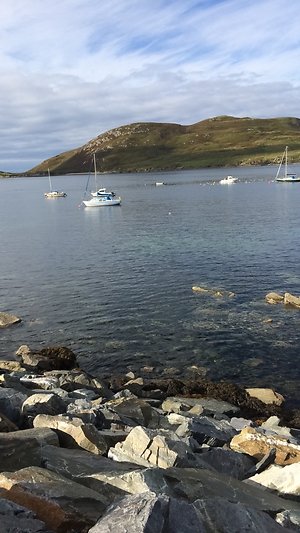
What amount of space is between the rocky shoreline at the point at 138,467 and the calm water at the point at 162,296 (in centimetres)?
720

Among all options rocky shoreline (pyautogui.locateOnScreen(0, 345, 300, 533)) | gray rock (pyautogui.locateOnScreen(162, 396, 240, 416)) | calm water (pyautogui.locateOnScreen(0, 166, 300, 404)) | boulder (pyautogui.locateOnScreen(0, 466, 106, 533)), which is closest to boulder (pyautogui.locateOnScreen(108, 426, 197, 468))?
rocky shoreline (pyautogui.locateOnScreen(0, 345, 300, 533))

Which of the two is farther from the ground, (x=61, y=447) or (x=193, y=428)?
(x=61, y=447)

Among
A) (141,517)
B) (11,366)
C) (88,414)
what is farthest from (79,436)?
(11,366)

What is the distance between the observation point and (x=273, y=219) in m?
91.4

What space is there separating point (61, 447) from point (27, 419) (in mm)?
3112

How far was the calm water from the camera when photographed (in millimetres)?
31125

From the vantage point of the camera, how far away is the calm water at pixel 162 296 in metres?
31.1

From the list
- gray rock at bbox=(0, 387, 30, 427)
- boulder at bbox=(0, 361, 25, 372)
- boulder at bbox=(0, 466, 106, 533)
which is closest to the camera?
boulder at bbox=(0, 466, 106, 533)

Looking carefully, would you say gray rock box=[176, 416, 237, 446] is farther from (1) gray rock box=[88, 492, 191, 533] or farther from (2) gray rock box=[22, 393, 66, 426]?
(1) gray rock box=[88, 492, 191, 533]

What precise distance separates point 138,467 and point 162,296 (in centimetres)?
3113

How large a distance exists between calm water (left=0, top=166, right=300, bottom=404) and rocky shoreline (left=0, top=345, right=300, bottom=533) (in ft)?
23.6

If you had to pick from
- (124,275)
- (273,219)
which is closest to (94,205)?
(273,219)

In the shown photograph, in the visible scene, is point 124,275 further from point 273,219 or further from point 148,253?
point 273,219

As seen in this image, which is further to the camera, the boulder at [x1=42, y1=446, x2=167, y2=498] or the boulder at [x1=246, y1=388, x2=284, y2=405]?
the boulder at [x1=246, y1=388, x2=284, y2=405]
